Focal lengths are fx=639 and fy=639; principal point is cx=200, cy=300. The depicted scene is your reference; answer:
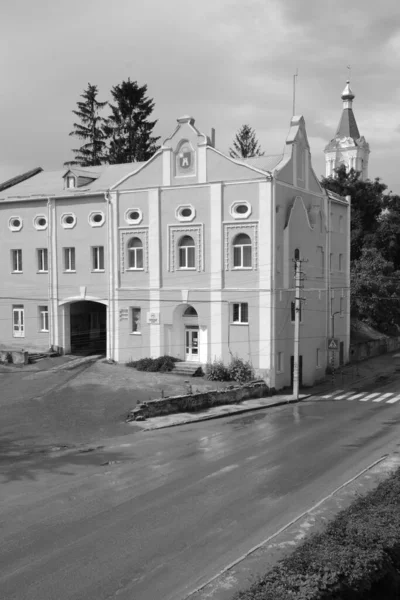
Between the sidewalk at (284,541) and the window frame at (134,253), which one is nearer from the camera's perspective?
the sidewalk at (284,541)

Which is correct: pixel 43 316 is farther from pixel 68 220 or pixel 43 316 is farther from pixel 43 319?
pixel 68 220

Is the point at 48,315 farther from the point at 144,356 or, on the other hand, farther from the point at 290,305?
the point at 290,305

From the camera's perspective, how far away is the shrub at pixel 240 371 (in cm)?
3622

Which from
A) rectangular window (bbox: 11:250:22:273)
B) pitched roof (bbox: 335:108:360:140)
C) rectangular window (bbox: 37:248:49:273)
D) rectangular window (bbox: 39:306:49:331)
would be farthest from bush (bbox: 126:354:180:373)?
pitched roof (bbox: 335:108:360:140)

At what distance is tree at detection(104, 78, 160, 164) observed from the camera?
68500mm

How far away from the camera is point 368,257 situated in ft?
195

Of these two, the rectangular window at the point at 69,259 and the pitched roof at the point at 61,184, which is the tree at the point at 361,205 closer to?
the pitched roof at the point at 61,184

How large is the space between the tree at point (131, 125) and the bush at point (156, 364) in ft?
116

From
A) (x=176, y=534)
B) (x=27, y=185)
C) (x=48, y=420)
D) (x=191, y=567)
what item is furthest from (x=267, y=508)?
(x=27, y=185)

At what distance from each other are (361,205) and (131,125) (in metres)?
26.0

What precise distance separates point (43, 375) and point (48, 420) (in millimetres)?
9582

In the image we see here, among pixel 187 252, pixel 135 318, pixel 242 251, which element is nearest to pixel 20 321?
pixel 135 318

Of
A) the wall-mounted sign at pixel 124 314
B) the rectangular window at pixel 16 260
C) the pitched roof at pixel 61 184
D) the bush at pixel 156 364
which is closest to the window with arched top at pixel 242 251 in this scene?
the bush at pixel 156 364

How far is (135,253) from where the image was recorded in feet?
132
